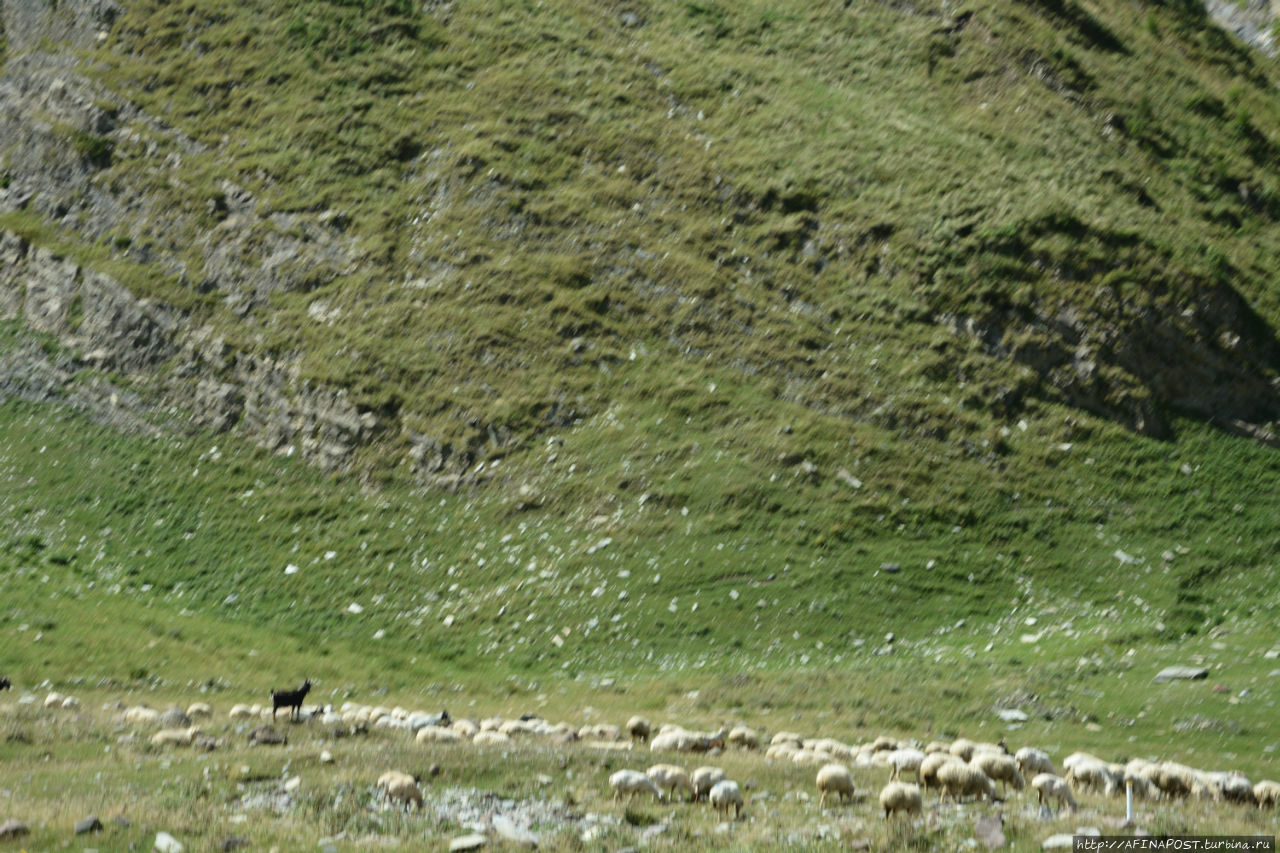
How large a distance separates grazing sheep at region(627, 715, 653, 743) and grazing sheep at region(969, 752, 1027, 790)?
8.65 metres

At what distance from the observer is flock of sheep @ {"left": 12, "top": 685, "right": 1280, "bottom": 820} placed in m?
16.0

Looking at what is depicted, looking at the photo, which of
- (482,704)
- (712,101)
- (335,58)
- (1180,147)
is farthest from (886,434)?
(335,58)

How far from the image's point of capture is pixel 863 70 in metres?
62.4

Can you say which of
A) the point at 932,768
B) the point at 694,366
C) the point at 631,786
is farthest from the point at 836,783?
the point at 694,366

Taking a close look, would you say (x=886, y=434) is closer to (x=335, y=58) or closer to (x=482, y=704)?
(x=482, y=704)

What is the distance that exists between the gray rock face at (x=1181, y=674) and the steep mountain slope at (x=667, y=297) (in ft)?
14.8

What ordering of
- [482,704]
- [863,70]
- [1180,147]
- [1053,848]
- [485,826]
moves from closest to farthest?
[1053,848] < [485,826] < [482,704] < [1180,147] < [863,70]

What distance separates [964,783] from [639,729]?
969cm

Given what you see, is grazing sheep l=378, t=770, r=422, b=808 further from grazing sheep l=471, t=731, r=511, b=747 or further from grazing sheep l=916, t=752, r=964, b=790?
grazing sheep l=916, t=752, r=964, b=790

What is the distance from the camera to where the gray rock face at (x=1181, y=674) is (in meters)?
27.6

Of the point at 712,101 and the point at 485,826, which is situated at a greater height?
the point at 712,101

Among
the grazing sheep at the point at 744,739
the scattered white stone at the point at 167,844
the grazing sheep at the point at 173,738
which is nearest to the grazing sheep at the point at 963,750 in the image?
the grazing sheep at the point at 744,739

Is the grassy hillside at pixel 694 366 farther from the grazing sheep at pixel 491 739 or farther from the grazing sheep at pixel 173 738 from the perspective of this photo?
the grazing sheep at pixel 173 738

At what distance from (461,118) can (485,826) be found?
5077 centimetres
